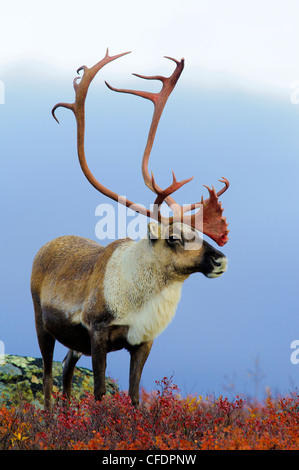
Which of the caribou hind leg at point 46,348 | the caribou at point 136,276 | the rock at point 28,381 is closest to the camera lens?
the caribou at point 136,276

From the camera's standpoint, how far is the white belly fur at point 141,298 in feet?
22.8

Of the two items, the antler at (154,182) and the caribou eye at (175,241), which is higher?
the antler at (154,182)

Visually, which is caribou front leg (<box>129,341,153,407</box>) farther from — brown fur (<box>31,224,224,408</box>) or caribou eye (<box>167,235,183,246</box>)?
caribou eye (<box>167,235,183,246</box>)

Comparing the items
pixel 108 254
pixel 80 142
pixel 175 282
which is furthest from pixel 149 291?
pixel 80 142

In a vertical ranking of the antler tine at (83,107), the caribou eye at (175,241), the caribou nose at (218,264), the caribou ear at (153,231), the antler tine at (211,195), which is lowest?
the caribou nose at (218,264)

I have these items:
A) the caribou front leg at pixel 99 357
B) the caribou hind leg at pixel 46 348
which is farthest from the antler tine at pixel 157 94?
the caribou hind leg at pixel 46 348

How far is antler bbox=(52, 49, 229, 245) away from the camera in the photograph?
7.04m

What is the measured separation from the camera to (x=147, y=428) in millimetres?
5793

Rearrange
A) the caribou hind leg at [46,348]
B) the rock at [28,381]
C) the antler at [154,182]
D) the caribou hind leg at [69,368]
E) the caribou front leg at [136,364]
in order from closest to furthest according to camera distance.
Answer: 1. the antler at [154,182]
2. the caribou front leg at [136,364]
3. the caribou hind leg at [46,348]
4. the caribou hind leg at [69,368]
5. the rock at [28,381]

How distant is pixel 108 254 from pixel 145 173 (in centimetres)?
101

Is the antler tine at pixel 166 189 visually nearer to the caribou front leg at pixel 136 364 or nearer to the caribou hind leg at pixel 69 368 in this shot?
the caribou front leg at pixel 136 364

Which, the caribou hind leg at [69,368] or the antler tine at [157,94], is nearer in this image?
the antler tine at [157,94]

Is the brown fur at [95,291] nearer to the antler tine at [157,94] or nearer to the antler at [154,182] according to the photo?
the antler at [154,182]

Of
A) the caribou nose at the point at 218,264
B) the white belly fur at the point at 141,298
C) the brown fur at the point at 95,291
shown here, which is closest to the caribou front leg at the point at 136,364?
the brown fur at the point at 95,291
